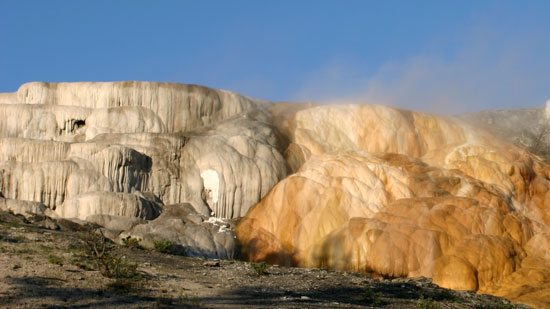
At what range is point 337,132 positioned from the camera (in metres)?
42.1

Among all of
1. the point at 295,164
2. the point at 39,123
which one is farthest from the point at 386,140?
the point at 39,123

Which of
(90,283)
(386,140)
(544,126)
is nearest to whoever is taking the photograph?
(90,283)

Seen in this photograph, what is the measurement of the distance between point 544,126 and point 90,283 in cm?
3672

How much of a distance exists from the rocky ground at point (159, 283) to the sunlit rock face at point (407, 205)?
18.8 feet

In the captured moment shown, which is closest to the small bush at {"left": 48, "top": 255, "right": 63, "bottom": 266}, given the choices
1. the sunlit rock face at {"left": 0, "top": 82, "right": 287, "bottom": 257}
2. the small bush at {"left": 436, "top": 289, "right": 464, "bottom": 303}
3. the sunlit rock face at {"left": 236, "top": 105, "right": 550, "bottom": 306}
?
the small bush at {"left": 436, "top": 289, "right": 464, "bottom": 303}

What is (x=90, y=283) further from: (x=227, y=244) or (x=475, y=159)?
(x=475, y=159)

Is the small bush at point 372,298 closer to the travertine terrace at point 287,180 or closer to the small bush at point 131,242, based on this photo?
the small bush at point 131,242

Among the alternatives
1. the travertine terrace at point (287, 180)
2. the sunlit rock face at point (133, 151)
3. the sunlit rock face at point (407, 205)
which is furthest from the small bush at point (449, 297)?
the sunlit rock face at point (133, 151)

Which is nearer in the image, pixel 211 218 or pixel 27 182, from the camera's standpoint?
pixel 27 182

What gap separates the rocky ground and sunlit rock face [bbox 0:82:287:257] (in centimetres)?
757

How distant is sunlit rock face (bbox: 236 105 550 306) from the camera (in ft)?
99.2

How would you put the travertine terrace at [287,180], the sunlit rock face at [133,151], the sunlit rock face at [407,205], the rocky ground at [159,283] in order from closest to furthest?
the rocky ground at [159,283]
the sunlit rock face at [407,205]
the travertine terrace at [287,180]
the sunlit rock face at [133,151]

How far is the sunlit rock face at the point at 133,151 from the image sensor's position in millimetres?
32250

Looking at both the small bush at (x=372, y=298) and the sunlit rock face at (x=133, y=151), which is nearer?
the small bush at (x=372, y=298)
